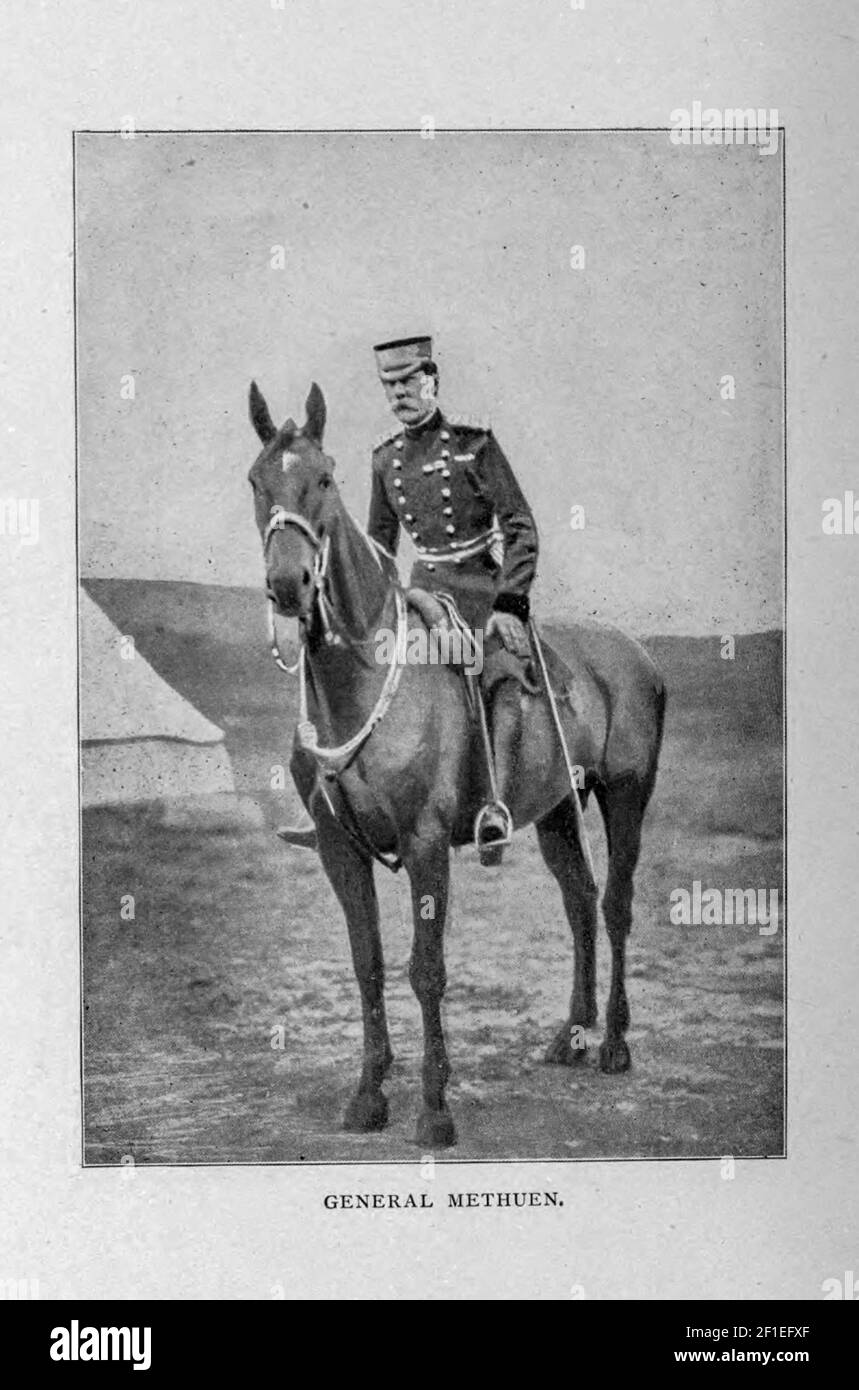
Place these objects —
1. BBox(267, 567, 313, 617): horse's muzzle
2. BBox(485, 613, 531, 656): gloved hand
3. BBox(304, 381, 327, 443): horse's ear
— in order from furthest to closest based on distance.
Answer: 1. BBox(485, 613, 531, 656): gloved hand
2. BBox(304, 381, 327, 443): horse's ear
3. BBox(267, 567, 313, 617): horse's muzzle

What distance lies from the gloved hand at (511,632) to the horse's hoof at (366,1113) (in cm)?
131

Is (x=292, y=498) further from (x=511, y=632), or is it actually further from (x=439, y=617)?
(x=511, y=632)

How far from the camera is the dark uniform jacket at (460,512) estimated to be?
194 inches

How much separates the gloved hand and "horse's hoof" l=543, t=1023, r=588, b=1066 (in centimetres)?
108

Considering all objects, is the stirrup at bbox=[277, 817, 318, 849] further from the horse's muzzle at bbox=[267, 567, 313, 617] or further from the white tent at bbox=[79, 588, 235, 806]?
the horse's muzzle at bbox=[267, 567, 313, 617]

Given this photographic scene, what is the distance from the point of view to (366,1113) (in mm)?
4941

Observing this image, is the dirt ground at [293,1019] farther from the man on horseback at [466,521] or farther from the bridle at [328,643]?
the man on horseback at [466,521]

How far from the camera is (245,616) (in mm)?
4969

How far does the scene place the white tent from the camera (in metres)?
4.96

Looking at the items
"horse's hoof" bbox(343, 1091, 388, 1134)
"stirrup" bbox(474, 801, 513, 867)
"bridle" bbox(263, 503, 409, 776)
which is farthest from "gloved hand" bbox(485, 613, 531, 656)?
"horse's hoof" bbox(343, 1091, 388, 1134)

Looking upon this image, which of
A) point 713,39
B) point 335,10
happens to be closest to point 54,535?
point 335,10

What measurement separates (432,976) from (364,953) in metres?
0.20
